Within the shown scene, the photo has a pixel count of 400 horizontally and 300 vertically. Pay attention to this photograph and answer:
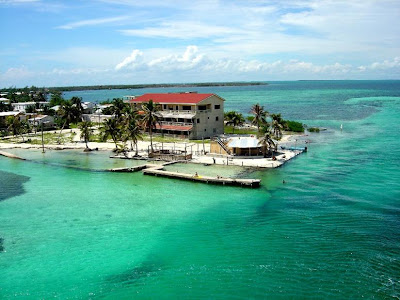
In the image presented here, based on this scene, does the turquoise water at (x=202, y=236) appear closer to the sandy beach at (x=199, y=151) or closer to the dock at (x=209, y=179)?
the dock at (x=209, y=179)

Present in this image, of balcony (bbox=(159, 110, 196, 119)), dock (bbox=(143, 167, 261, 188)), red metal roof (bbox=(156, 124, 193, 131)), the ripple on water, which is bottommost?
the ripple on water

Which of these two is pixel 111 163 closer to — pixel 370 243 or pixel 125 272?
pixel 125 272

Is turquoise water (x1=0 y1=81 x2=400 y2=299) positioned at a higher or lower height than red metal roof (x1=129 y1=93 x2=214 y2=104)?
lower

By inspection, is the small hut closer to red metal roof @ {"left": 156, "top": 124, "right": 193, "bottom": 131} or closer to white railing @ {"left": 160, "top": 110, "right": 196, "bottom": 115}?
red metal roof @ {"left": 156, "top": 124, "right": 193, "bottom": 131}

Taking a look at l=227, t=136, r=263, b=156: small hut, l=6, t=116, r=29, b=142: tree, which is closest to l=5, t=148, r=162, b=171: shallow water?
l=227, t=136, r=263, b=156: small hut

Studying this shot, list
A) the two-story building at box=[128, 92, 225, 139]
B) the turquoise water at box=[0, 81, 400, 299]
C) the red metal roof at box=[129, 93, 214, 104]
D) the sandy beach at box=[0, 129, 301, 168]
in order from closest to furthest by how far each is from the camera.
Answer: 1. the turquoise water at box=[0, 81, 400, 299]
2. the sandy beach at box=[0, 129, 301, 168]
3. the two-story building at box=[128, 92, 225, 139]
4. the red metal roof at box=[129, 93, 214, 104]

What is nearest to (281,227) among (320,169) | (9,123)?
(320,169)

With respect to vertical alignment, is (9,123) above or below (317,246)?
above

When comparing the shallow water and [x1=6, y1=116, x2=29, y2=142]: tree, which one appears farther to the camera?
[x1=6, y1=116, x2=29, y2=142]: tree
